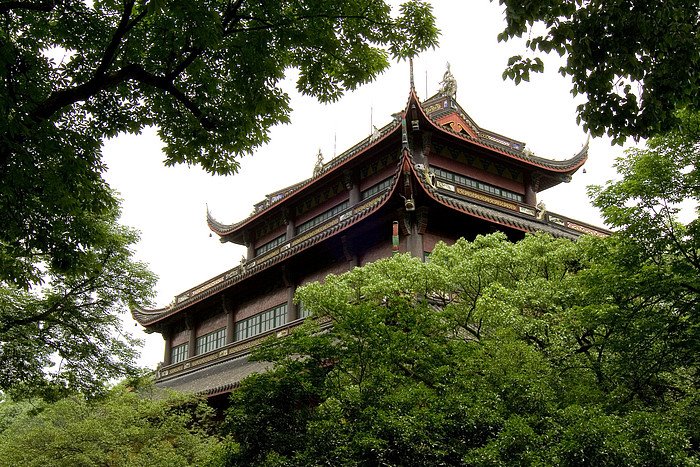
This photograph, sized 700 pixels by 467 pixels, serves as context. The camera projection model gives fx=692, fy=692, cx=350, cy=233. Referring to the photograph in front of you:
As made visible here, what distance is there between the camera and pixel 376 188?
24.2 metres

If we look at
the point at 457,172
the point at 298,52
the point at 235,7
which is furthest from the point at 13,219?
the point at 457,172

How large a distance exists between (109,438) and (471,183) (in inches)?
558

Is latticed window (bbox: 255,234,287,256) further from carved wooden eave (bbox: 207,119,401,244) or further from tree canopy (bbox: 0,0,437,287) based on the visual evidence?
tree canopy (bbox: 0,0,437,287)

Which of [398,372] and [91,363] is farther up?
[91,363]

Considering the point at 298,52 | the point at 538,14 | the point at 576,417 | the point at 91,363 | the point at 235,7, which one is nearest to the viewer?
the point at 538,14

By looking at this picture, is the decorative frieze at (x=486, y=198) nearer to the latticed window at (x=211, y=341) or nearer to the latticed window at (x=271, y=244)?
the latticed window at (x=271, y=244)

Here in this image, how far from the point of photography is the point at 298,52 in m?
9.08

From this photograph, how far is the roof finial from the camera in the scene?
86.6 feet

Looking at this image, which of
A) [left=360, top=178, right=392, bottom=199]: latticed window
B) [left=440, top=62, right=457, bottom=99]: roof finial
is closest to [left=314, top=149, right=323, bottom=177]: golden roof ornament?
[left=360, top=178, right=392, bottom=199]: latticed window

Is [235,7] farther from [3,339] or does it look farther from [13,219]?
[3,339]

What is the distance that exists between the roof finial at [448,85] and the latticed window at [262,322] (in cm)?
1010

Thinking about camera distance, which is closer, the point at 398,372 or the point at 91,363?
the point at 398,372

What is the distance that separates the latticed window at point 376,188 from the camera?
23.6 m

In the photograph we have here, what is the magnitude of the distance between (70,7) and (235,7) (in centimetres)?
198
